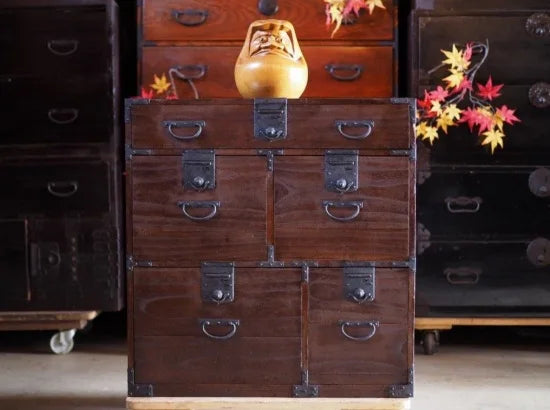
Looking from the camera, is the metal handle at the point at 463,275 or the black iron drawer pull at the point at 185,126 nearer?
the black iron drawer pull at the point at 185,126

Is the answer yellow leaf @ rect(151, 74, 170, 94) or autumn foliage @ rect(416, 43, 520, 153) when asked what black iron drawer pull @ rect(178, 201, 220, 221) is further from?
autumn foliage @ rect(416, 43, 520, 153)

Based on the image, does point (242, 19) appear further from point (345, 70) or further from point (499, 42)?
point (499, 42)

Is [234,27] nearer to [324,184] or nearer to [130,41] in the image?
[130,41]

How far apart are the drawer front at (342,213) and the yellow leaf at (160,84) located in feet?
2.25

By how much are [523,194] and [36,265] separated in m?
1.48

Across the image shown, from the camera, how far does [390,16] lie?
6.56 ft

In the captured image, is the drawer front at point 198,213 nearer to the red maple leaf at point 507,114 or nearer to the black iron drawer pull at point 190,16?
the black iron drawer pull at point 190,16

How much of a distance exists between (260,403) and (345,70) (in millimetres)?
1033

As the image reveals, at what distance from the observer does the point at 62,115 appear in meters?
1.99

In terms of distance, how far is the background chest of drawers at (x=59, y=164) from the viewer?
197 cm

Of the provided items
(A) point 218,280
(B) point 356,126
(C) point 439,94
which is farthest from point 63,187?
(C) point 439,94

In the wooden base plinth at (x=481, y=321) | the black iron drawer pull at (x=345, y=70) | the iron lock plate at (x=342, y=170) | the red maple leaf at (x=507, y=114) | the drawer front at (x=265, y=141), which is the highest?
the black iron drawer pull at (x=345, y=70)

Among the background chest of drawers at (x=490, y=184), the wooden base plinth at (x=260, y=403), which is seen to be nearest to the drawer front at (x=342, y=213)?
the wooden base plinth at (x=260, y=403)

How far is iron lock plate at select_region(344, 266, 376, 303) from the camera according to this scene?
1.48 meters
